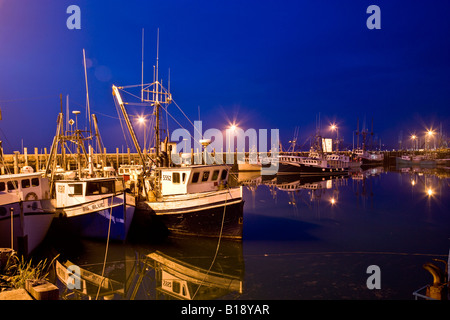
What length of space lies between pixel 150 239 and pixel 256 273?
23.0ft

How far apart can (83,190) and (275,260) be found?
10.4m

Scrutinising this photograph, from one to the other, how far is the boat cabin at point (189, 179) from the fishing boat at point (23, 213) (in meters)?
6.00

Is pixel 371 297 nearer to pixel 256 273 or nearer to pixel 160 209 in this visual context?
pixel 256 273

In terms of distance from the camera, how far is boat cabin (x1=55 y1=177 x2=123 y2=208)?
16297 mm

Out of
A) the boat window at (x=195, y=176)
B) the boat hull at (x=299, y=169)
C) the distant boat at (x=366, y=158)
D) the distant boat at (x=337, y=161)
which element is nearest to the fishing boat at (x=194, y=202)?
the boat window at (x=195, y=176)

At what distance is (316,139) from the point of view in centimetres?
8431

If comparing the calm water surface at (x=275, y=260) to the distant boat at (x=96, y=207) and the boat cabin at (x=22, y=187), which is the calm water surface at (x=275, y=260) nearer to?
the distant boat at (x=96, y=207)

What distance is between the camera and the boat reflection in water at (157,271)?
11047 millimetres

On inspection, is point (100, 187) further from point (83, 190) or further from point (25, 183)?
point (25, 183)

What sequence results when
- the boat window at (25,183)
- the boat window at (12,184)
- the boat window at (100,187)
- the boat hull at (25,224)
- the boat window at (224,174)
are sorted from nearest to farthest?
1. the boat hull at (25,224)
2. the boat window at (12,184)
3. the boat window at (25,183)
4. the boat window at (100,187)
5. the boat window at (224,174)

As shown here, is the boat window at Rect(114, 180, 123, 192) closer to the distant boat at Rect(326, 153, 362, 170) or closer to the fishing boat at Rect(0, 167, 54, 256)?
the fishing boat at Rect(0, 167, 54, 256)

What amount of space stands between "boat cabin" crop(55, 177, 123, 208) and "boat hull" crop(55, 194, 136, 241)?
1.69 feet

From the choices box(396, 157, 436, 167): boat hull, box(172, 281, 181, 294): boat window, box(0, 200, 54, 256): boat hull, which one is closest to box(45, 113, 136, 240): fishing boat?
box(0, 200, 54, 256): boat hull

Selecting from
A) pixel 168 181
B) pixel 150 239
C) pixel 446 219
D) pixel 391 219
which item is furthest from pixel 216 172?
pixel 446 219
